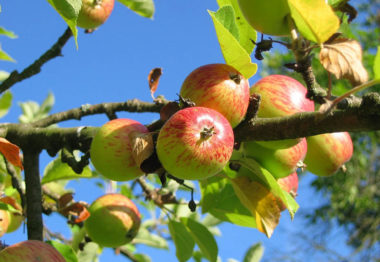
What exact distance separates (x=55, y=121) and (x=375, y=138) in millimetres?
8487

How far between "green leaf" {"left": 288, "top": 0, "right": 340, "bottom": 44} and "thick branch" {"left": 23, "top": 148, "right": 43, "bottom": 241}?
961 millimetres

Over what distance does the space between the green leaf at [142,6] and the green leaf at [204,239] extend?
922 millimetres

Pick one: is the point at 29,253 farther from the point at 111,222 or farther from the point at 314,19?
the point at 314,19

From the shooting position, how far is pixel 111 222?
5.85ft

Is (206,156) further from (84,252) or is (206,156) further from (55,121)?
(84,252)

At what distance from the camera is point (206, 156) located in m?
0.98

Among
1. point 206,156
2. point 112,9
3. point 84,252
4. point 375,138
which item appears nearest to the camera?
point 206,156

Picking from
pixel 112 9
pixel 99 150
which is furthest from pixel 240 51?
pixel 112 9

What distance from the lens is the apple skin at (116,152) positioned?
1.16 metres

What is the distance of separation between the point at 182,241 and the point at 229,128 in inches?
39.7

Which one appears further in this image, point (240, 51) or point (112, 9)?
point (112, 9)

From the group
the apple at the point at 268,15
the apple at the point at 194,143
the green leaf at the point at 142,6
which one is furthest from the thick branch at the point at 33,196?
the apple at the point at 268,15

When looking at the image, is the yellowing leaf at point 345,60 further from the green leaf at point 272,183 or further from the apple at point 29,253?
the apple at point 29,253

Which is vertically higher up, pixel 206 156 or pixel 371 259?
pixel 206 156
